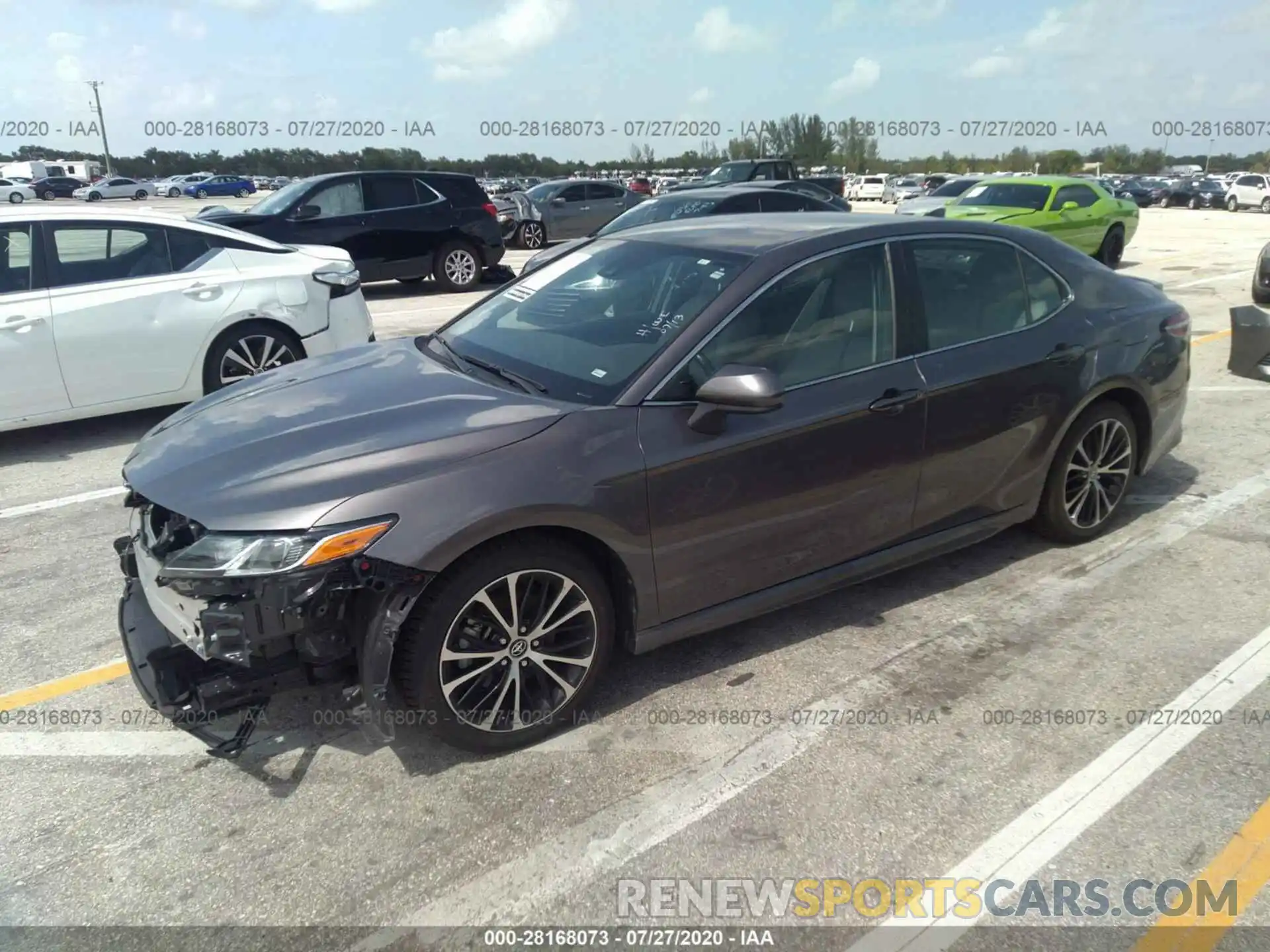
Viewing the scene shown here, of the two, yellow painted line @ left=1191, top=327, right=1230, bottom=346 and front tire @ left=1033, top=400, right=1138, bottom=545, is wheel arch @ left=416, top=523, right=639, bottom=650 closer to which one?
front tire @ left=1033, top=400, right=1138, bottom=545

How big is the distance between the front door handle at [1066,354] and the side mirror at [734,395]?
1683mm

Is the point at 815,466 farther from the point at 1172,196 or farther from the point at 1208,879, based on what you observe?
the point at 1172,196

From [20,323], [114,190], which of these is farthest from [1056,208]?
[114,190]

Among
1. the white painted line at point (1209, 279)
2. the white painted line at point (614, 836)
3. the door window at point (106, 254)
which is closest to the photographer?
the white painted line at point (614, 836)

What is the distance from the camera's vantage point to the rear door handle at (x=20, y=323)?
5.64 metres

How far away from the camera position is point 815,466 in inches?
133

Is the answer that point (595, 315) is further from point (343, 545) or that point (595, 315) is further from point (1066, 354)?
point (1066, 354)

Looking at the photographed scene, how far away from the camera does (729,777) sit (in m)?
2.92

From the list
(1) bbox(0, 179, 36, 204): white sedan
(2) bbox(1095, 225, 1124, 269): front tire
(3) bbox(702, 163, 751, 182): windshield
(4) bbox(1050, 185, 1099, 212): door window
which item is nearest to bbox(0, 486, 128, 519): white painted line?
(4) bbox(1050, 185, 1099, 212): door window

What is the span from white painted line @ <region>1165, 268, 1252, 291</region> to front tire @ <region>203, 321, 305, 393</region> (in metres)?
12.1

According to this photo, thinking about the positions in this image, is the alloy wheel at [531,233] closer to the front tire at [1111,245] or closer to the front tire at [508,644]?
the front tire at [1111,245]

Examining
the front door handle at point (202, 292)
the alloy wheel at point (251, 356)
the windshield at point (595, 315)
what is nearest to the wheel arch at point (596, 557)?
the windshield at point (595, 315)

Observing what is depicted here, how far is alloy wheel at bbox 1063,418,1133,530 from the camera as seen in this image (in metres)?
4.37

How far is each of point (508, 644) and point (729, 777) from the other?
0.83m
